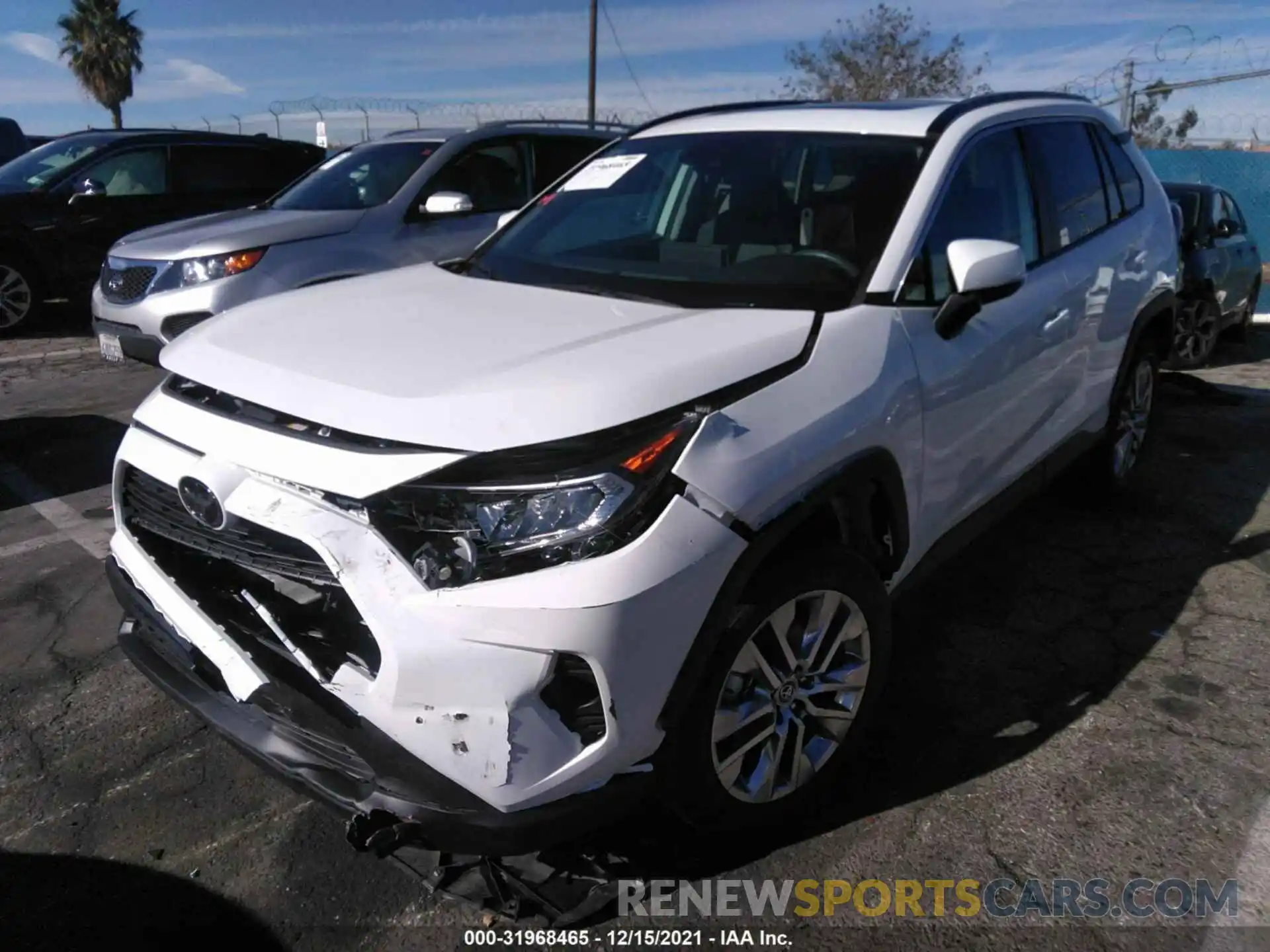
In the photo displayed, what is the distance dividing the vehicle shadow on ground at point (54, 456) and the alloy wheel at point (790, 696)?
3.61m

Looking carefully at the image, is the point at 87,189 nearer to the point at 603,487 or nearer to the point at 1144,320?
the point at 1144,320

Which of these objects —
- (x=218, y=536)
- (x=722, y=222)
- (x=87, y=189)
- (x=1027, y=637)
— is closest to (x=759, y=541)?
(x=218, y=536)

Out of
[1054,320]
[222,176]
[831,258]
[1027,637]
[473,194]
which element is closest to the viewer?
[831,258]

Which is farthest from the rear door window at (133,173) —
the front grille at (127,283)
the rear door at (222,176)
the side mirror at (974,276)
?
the side mirror at (974,276)

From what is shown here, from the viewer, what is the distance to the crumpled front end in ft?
6.29

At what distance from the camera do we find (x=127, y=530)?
2594mm

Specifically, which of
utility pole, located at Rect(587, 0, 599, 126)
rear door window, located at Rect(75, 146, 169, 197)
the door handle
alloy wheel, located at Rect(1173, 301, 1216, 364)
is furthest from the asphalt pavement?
utility pole, located at Rect(587, 0, 599, 126)

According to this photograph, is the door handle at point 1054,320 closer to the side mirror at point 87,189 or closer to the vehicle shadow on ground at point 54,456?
the vehicle shadow on ground at point 54,456

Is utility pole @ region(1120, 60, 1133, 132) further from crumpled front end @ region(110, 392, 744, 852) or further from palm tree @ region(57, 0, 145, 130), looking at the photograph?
palm tree @ region(57, 0, 145, 130)

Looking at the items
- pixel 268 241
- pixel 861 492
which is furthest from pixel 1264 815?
pixel 268 241

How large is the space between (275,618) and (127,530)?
69cm

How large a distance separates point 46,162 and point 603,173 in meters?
8.12

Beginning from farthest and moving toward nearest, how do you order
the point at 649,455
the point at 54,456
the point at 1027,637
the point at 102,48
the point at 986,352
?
the point at 102,48, the point at 54,456, the point at 1027,637, the point at 986,352, the point at 649,455

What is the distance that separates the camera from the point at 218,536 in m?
2.24
